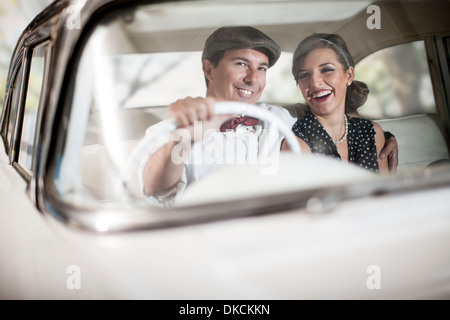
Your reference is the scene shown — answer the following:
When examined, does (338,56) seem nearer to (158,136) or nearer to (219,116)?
(219,116)

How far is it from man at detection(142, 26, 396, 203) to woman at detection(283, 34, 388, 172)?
146 millimetres

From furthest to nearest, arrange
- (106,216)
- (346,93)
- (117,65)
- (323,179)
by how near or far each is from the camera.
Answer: (346,93), (117,65), (323,179), (106,216)

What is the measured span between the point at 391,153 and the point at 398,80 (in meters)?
0.60

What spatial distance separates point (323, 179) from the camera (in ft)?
3.91

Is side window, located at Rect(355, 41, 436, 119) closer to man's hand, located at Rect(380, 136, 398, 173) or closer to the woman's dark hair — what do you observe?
the woman's dark hair

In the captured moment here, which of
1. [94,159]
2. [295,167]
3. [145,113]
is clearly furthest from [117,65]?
[145,113]

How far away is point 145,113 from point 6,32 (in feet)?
29.6

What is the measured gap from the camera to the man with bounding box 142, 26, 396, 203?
1.47m

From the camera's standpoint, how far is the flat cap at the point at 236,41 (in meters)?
2.05

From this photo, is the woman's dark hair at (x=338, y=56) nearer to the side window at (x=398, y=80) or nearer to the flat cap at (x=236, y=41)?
the side window at (x=398, y=80)

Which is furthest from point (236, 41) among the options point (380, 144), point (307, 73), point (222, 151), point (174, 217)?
point (174, 217)

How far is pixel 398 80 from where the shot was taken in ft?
9.02

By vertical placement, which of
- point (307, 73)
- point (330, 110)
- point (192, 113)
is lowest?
point (192, 113)
